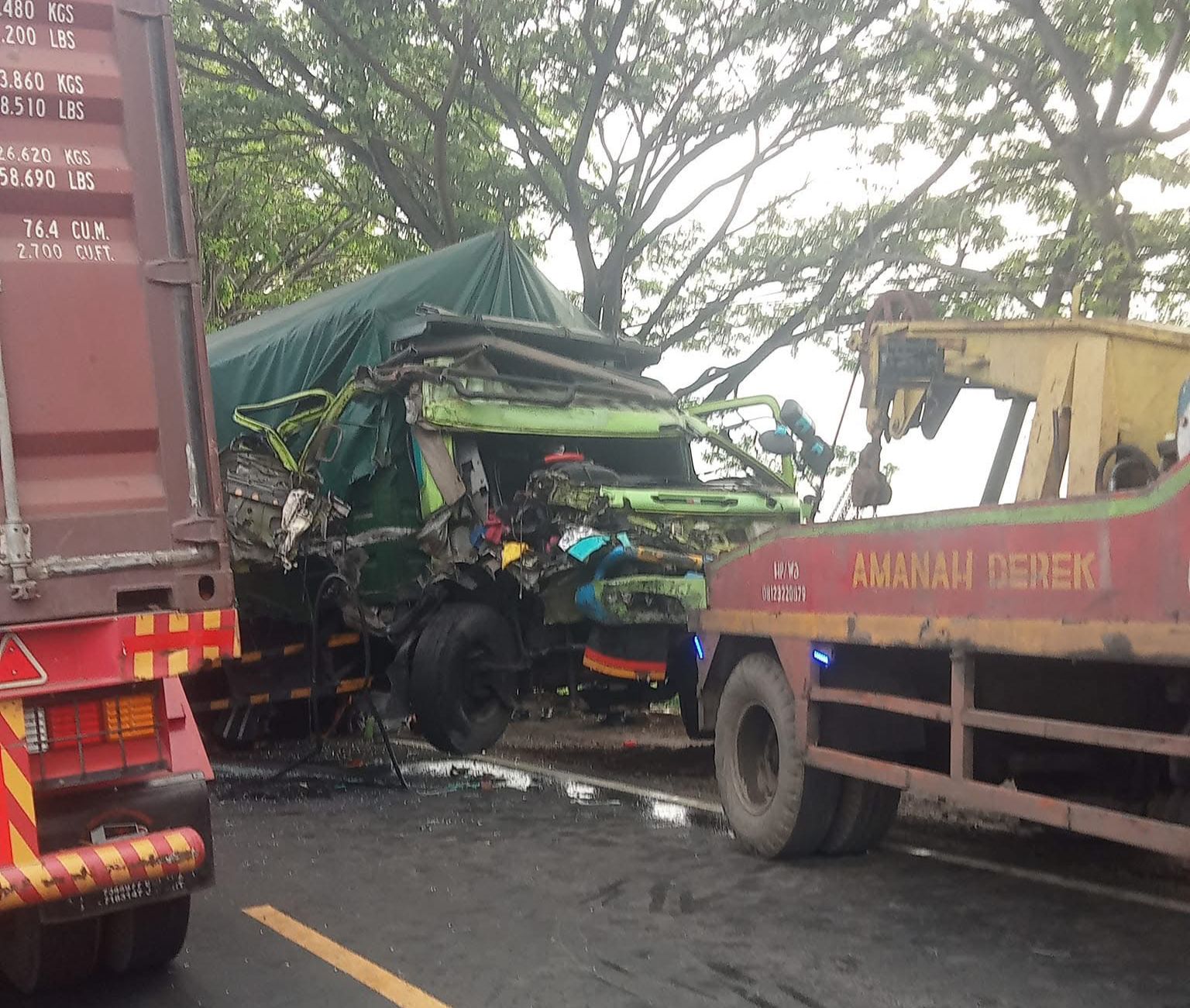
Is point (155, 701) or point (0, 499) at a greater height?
point (0, 499)

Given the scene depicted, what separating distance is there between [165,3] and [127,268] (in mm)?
918

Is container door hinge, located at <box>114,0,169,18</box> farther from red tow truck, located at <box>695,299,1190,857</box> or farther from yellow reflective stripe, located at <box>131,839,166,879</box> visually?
red tow truck, located at <box>695,299,1190,857</box>

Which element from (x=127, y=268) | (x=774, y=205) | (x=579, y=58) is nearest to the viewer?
(x=127, y=268)

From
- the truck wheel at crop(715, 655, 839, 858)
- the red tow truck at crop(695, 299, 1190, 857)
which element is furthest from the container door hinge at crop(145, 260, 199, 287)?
the truck wheel at crop(715, 655, 839, 858)

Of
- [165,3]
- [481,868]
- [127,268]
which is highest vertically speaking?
[165,3]

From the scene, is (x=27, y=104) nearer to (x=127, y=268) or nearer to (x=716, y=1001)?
(x=127, y=268)

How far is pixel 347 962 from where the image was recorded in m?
4.43

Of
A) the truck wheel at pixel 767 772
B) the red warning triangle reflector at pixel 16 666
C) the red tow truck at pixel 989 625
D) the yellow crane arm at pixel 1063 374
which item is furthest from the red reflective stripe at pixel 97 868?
the yellow crane arm at pixel 1063 374

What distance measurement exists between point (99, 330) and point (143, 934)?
2036mm

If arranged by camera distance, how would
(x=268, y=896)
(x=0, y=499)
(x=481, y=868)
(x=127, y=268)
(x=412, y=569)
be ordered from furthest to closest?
(x=412, y=569), (x=481, y=868), (x=268, y=896), (x=127, y=268), (x=0, y=499)

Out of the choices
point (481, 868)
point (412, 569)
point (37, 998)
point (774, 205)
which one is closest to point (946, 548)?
point (481, 868)

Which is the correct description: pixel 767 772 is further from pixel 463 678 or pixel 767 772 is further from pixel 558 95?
pixel 558 95

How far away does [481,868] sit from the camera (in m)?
5.79

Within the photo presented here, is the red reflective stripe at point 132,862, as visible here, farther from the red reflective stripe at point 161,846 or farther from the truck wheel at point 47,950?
the truck wheel at point 47,950
